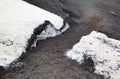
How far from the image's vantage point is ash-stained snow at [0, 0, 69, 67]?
6.05 m

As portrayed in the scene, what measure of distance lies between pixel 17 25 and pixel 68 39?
1586 millimetres

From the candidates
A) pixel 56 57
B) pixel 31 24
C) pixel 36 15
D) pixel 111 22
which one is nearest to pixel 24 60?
pixel 56 57

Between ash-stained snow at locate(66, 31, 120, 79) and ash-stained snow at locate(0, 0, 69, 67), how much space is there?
118cm

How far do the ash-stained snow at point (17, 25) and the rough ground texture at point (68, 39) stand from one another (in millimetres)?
268

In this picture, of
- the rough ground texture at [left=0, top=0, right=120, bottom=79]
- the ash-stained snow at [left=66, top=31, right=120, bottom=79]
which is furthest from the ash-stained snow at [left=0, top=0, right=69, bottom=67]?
the ash-stained snow at [left=66, top=31, right=120, bottom=79]

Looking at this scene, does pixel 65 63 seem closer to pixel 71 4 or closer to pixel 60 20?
pixel 60 20

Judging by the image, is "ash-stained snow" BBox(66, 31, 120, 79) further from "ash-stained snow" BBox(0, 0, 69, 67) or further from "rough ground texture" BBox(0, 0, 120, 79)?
"ash-stained snow" BBox(0, 0, 69, 67)

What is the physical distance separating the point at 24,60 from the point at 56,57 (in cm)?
82

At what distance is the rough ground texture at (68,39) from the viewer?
576 cm

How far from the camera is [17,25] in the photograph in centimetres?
694

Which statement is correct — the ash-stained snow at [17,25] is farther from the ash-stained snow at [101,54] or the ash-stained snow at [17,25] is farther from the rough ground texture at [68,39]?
the ash-stained snow at [101,54]

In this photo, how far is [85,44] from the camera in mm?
6625

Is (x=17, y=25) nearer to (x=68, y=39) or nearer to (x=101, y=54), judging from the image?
(x=68, y=39)

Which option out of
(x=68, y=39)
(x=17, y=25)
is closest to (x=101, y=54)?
(x=68, y=39)
